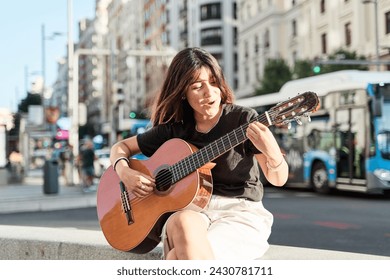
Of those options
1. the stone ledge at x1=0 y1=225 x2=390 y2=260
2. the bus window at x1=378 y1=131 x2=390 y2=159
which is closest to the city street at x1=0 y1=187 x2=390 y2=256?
the bus window at x1=378 y1=131 x2=390 y2=159

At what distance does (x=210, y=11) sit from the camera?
6056 centimetres

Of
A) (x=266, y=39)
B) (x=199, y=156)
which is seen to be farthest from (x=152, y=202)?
(x=266, y=39)

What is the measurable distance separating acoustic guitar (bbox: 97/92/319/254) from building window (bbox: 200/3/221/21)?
2301 inches

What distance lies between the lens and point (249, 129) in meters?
2.50

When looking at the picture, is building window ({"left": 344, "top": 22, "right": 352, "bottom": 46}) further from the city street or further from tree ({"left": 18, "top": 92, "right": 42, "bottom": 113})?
tree ({"left": 18, "top": 92, "right": 42, "bottom": 113})

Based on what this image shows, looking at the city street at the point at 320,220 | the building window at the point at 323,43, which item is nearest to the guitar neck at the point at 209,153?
the city street at the point at 320,220

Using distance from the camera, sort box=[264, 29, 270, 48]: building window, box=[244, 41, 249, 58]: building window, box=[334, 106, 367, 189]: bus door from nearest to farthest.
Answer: box=[334, 106, 367, 189]: bus door → box=[264, 29, 270, 48]: building window → box=[244, 41, 249, 58]: building window

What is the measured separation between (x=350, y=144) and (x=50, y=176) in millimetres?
7271

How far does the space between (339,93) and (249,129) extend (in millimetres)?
12799

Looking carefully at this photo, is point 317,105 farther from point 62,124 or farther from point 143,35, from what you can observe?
point 143,35

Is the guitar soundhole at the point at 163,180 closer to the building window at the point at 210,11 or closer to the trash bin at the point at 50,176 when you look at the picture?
the trash bin at the point at 50,176

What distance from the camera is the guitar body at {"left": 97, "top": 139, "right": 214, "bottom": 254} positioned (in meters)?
2.68

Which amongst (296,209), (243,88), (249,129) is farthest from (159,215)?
(243,88)

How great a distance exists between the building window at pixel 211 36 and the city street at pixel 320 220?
4610 centimetres
